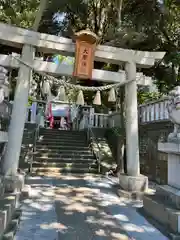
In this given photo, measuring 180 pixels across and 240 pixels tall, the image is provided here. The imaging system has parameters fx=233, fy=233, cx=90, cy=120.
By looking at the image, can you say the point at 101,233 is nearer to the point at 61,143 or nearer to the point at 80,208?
the point at 80,208

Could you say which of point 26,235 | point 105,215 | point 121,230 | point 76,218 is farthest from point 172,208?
point 26,235

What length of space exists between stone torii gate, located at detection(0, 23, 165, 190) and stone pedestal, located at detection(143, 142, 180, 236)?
1.93m

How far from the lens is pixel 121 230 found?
4.00 metres

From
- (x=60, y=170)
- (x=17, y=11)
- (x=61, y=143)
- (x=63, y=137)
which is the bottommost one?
(x=60, y=170)

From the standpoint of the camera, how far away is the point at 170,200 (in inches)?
163

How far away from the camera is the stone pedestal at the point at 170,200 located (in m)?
3.76

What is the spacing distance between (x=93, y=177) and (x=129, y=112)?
10.5 ft

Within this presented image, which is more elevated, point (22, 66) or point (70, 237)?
point (22, 66)

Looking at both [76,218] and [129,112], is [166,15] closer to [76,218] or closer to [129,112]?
[129,112]

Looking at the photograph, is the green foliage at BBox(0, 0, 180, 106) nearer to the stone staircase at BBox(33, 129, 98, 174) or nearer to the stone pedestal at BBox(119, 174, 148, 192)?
the stone staircase at BBox(33, 129, 98, 174)

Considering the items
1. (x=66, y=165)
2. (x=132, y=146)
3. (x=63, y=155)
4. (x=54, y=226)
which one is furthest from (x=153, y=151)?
(x=54, y=226)

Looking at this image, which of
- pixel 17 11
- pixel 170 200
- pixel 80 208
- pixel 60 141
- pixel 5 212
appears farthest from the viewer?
pixel 17 11

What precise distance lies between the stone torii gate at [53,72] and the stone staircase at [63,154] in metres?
3.27

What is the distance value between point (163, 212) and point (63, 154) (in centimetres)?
695
